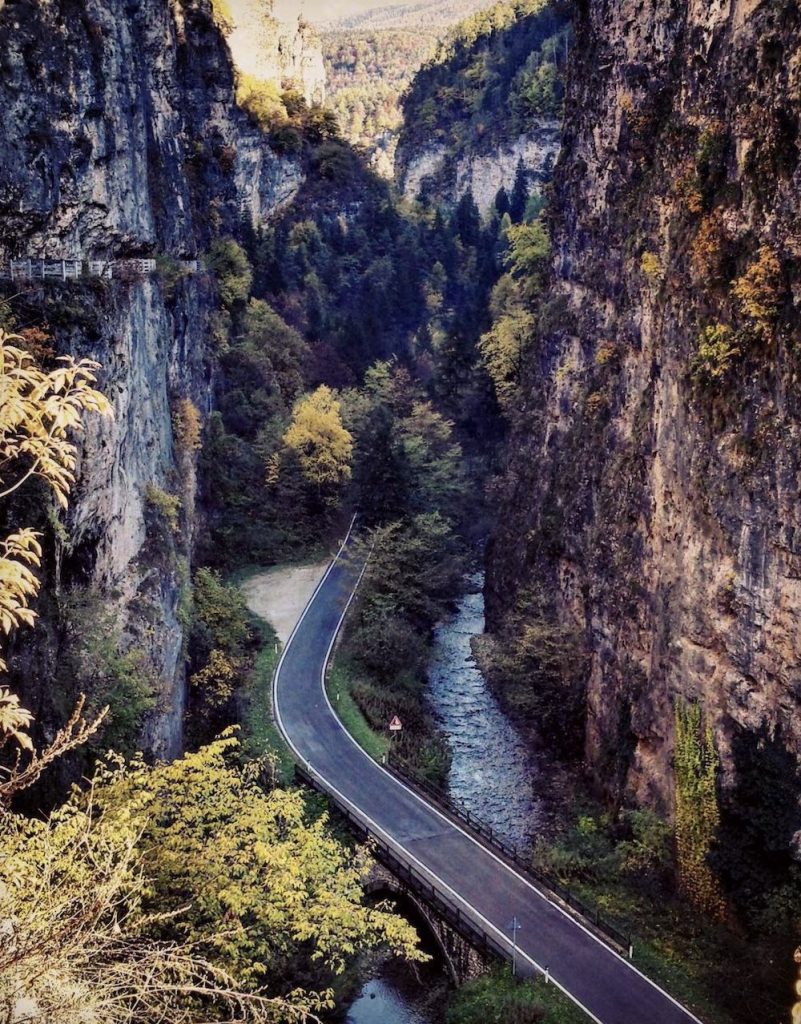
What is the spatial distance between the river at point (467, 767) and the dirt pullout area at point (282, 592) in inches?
238

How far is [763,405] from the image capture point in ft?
78.9

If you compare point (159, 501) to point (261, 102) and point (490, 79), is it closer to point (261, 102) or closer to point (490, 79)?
point (261, 102)

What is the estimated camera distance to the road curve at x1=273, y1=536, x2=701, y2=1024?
22.6m

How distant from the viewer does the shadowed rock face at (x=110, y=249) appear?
73.5 ft

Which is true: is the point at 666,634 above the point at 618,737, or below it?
above

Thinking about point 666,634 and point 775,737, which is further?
point 666,634

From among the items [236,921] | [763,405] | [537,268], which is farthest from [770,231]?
[537,268]

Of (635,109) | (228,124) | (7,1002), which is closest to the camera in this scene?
(7,1002)

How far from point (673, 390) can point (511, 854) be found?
13.2 meters

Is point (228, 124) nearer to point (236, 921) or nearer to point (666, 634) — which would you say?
point (666, 634)

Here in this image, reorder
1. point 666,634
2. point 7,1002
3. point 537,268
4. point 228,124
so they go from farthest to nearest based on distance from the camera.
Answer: point 228,124, point 537,268, point 666,634, point 7,1002

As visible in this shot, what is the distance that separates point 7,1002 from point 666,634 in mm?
23059

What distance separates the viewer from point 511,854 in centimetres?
2789

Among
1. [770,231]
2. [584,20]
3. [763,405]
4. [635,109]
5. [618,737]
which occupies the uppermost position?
[584,20]
